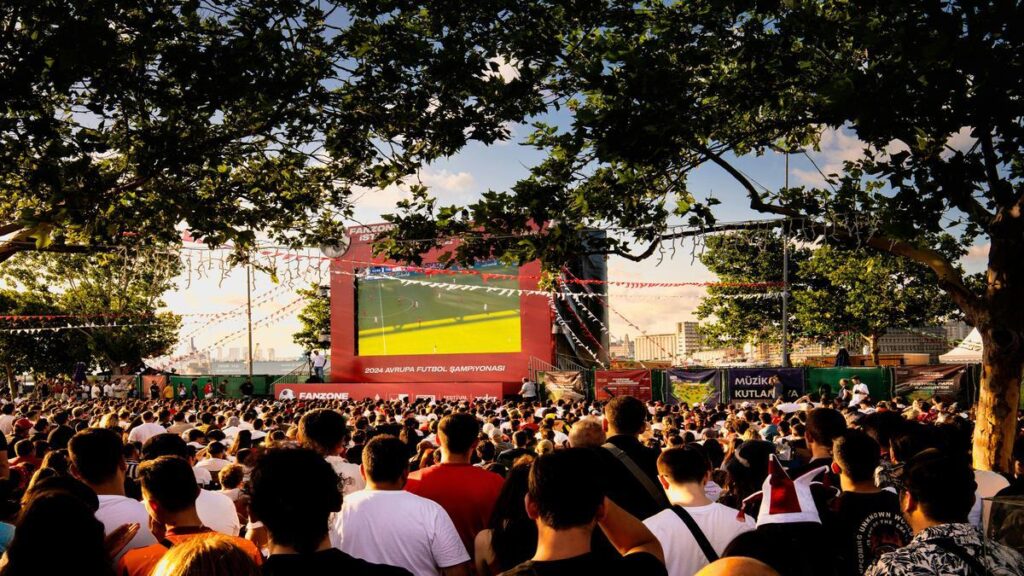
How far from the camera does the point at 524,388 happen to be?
27531mm

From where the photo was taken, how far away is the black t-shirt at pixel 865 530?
4035mm

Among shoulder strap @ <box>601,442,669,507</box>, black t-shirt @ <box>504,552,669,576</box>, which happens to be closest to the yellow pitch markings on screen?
shoulder strap @ <box>601,442,669,507</box>

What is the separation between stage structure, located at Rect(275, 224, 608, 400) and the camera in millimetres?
31984

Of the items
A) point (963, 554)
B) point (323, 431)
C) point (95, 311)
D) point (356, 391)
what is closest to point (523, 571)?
point (963, 554)

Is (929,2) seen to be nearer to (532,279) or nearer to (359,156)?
(359,156)

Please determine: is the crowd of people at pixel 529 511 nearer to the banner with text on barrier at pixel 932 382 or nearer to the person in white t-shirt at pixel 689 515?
the person in white t-shirt at pixel 689 515

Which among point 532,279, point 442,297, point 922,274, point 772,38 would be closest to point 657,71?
point 772,38

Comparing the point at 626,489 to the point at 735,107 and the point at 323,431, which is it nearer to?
the point at 323,431

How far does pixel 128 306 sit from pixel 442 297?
72.0ft

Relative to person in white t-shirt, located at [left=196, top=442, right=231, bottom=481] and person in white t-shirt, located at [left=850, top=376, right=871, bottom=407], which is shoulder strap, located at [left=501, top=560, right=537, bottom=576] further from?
person in white t-shirt, located at [left=850, top=376, right=871, bottom=407]

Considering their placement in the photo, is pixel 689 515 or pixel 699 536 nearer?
pixel 699 536

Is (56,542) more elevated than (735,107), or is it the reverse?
(735,107)

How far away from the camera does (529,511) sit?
8.82ft

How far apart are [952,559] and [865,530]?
151 centimetres
